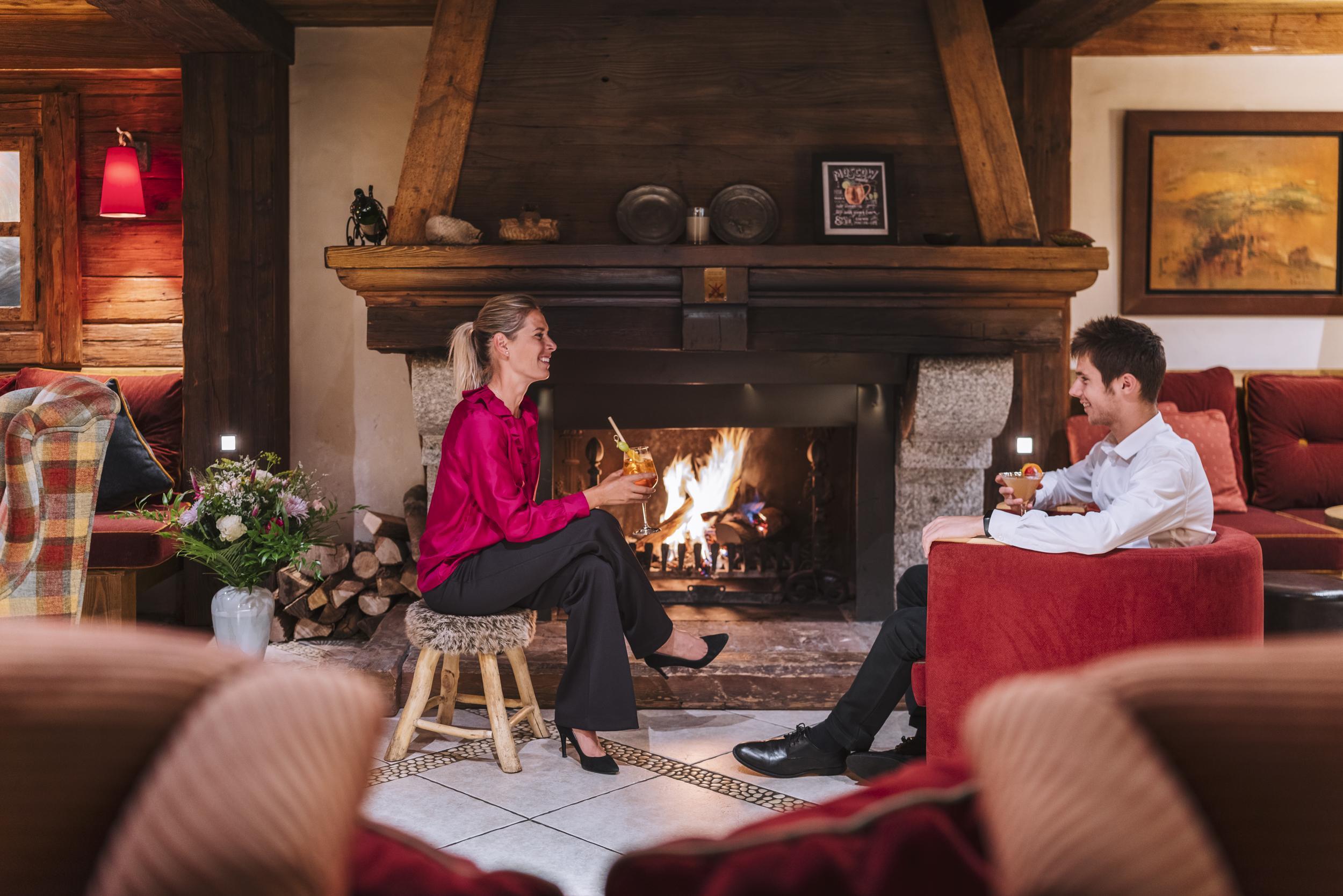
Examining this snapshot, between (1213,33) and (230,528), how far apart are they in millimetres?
4238

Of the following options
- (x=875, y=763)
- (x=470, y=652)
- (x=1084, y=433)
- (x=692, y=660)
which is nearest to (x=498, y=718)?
(x=470, y=652)

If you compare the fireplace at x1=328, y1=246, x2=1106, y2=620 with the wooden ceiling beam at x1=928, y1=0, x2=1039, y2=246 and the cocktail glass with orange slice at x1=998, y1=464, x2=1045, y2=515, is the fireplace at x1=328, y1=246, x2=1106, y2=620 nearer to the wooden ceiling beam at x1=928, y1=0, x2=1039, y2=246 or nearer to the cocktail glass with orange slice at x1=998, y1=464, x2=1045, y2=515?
the wooden ceiling beam at x1=928, y1=0, x2=1039, y2=246

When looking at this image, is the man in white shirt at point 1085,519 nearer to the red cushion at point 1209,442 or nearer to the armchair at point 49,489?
the red cushion at point 1209,442

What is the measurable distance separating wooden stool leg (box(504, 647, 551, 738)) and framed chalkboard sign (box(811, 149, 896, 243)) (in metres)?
1.71

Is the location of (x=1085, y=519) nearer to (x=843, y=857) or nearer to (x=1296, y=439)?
(x=843, y=857)

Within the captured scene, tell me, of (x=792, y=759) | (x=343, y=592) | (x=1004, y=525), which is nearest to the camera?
(x=1004, y=525)

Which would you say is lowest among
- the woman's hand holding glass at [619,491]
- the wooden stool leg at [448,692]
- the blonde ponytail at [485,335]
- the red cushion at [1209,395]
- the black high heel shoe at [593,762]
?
the black high heel shoe at [593,762]

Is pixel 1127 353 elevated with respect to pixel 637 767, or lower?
elevated

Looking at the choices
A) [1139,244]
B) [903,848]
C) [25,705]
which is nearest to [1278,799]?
[903,848]

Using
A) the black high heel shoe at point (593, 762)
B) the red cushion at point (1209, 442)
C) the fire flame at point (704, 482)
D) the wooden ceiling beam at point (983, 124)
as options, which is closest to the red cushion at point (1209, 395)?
the red cushion at point (1209, 442)

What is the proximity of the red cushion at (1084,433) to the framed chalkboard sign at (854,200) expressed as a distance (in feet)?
4.01

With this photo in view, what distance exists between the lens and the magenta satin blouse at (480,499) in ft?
8.89

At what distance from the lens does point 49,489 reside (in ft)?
8.34

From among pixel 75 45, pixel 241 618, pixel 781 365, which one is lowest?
pixel 241 618
